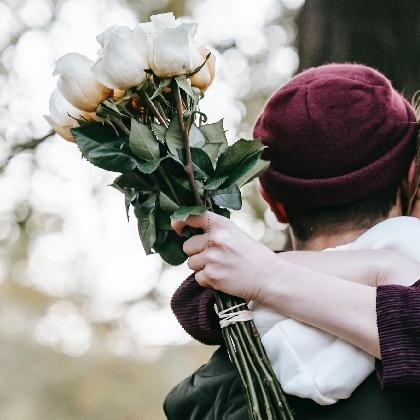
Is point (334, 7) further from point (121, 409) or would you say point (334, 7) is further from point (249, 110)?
point (121, 409)

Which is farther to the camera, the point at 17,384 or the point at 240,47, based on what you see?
the point at 17,384

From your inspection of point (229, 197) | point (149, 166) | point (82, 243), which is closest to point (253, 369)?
point (229, 197)

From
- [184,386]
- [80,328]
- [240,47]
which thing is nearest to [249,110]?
[240,47]

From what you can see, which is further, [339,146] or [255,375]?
[339,146]

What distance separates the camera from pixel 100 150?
6.38ft

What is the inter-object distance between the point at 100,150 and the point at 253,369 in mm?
540

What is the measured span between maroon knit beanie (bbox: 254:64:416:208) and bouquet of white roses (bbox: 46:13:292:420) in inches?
7.0

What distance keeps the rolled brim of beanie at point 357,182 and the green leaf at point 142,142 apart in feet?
1.29

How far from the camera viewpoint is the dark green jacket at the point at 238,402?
1856 mm

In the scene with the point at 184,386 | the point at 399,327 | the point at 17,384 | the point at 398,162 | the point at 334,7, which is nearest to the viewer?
the point at 399,327

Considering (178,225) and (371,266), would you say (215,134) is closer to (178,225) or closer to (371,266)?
(178,225)

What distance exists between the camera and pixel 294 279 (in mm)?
1916

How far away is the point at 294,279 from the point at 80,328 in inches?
236

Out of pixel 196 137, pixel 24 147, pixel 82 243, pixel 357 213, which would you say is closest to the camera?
pixel 196 137
